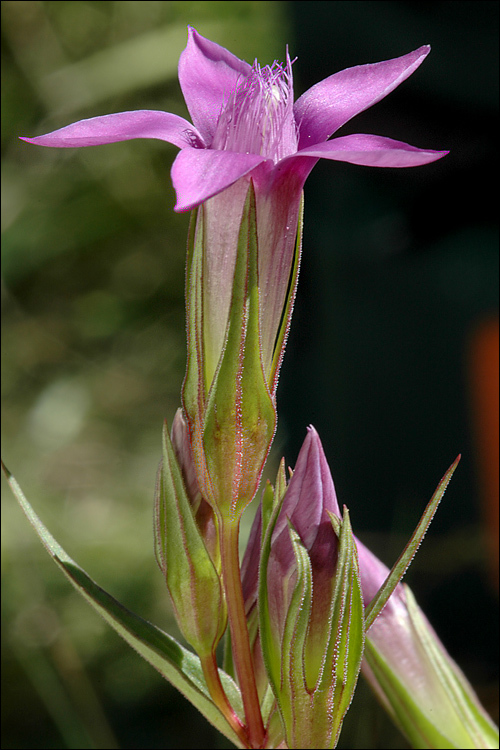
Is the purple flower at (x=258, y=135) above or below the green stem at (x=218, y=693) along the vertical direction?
above

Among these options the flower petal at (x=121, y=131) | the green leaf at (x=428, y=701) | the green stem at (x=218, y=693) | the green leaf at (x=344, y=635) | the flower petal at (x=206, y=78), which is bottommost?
the green leaf at (x=428, y=701)

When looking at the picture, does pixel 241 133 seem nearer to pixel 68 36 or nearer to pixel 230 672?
pixel 230 672

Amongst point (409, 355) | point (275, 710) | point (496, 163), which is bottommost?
point (275, 710)

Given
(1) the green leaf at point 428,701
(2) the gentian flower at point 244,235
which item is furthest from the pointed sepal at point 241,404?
(1) the green leaf at point 428,701

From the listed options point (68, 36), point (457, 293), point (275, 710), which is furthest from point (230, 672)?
point (68, 36)

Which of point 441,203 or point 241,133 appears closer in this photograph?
point 241,133

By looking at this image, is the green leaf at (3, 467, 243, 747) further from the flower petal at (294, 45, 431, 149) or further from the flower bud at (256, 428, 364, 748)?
the flower petal at (294, 45, 431, 149)

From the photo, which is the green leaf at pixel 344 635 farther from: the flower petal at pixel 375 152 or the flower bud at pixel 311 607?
the flower petal at pixel 375 152

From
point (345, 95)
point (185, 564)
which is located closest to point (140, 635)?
point (185, 564)
